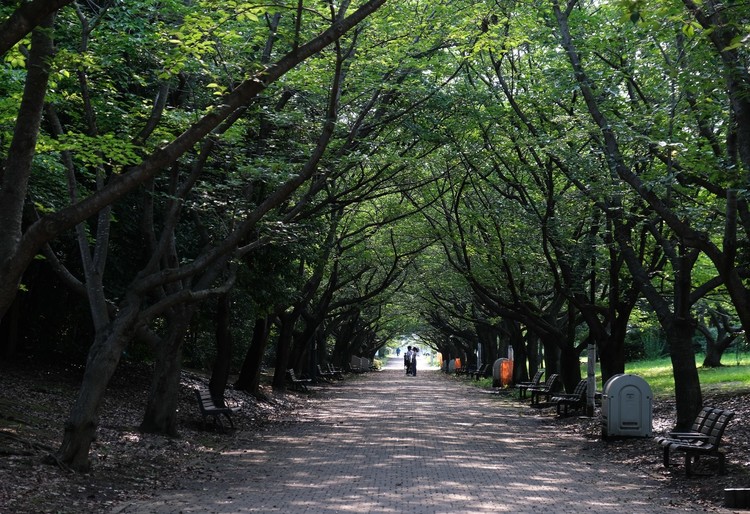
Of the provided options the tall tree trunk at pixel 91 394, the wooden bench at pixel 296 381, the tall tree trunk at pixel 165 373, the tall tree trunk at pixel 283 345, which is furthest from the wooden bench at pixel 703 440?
the wooden bench at pixel 296 381

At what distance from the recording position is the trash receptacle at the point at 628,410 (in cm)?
1563

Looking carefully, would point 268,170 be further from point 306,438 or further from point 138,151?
point 306,438

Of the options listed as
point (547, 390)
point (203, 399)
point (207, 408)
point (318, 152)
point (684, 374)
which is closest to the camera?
point (318, 152)

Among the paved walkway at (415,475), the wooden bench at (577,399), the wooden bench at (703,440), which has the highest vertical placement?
the wooden bench at (577,399)

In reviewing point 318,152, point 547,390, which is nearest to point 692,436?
point 318,152

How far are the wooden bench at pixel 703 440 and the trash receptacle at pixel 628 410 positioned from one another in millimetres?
3014

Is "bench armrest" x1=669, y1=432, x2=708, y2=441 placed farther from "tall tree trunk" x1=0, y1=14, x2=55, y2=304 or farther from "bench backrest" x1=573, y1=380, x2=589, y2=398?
"bench backrest" x1=573, y1=380, x2=589, y2=398

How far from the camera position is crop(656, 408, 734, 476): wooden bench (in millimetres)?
11344

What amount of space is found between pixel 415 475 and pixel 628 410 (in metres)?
5.72

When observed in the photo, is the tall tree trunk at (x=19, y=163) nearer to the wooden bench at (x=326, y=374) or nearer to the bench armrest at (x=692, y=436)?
the bench armrest at (x=692, y=436)

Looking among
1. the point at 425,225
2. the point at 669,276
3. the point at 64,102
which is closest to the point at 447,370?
the point at 425,225

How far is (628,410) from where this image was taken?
15.7 m

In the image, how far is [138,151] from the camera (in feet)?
39.9

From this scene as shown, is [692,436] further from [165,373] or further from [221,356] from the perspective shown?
[221,356]
